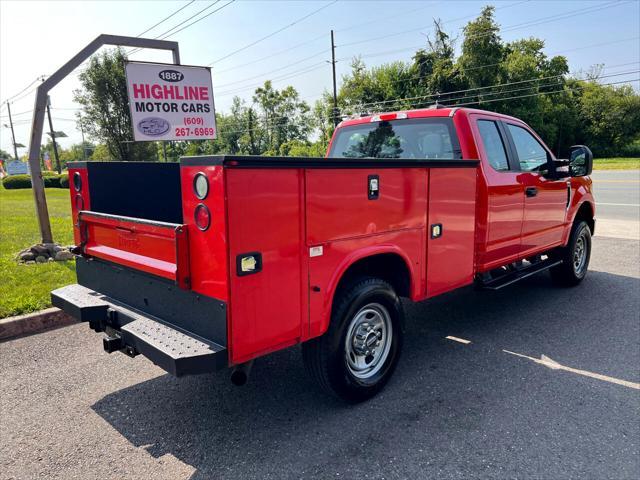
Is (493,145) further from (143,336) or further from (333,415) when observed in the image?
(143,336)

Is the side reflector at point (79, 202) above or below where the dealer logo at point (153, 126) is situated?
below

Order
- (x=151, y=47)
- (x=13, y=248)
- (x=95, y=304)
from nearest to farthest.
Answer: (x=95, y=304), (x=13, y=248), (x=151, y=47)

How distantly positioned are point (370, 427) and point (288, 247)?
1383 mm

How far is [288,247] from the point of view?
2719 mm

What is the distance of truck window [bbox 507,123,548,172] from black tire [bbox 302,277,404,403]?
2620mm

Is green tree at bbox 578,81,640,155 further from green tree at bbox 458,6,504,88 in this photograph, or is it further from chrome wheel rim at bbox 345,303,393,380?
chrome wheel rim at bbox 345,303,393,380

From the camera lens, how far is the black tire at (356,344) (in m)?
3.14

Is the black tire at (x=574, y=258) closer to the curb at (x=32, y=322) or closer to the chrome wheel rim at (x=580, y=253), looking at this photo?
the chrome wheel rim at (x=580, y=253)

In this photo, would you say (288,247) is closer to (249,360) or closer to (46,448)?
(249,360)

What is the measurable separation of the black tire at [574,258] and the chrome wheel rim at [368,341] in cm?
382

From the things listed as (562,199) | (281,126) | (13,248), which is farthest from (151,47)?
(281,126)

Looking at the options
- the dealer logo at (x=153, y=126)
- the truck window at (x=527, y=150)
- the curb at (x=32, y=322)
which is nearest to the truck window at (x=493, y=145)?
the truck window at (x=527, y=150)

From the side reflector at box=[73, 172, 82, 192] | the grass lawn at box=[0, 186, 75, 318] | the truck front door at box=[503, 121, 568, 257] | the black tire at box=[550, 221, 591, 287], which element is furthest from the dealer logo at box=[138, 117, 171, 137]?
the black tire at box=[550, 221, 591, 287]

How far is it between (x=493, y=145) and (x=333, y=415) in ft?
10.3
